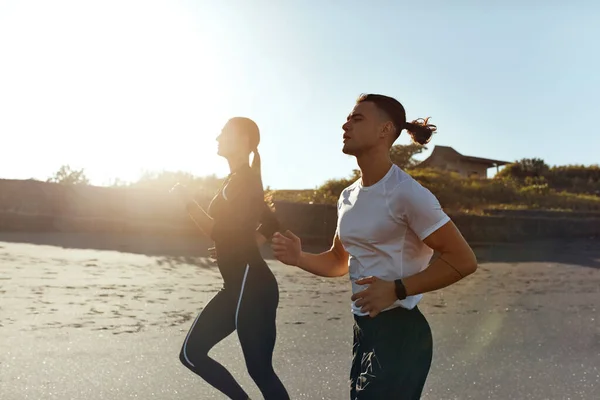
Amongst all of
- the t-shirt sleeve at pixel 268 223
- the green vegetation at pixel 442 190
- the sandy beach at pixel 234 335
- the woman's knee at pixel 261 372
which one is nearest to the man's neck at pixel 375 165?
the t-shirt sleeve at pixel 268 223

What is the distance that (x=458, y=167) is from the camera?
39.8 meters

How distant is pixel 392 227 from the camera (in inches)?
82.9

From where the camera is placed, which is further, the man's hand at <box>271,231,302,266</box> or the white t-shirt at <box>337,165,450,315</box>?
the man's hand at <box>271,231,302,266</box>

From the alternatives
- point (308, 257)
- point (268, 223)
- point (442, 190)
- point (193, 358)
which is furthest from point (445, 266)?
point (442, 190)

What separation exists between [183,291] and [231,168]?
5327 mm

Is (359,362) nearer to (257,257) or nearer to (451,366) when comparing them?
(257,257)

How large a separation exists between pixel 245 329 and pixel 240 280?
0.77 feet

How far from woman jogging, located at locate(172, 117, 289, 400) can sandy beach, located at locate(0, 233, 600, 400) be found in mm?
1062

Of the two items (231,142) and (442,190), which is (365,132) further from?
(442,190)

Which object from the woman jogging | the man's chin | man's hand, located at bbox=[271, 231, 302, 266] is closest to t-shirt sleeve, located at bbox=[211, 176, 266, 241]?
the woman jogging

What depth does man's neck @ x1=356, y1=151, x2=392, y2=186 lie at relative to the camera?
86.4 inches

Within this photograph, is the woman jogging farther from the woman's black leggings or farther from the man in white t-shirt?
the man in white t-shirt

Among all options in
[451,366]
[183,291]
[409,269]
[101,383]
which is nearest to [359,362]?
[409,269]

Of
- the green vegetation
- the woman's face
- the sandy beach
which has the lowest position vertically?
the sandy beach
